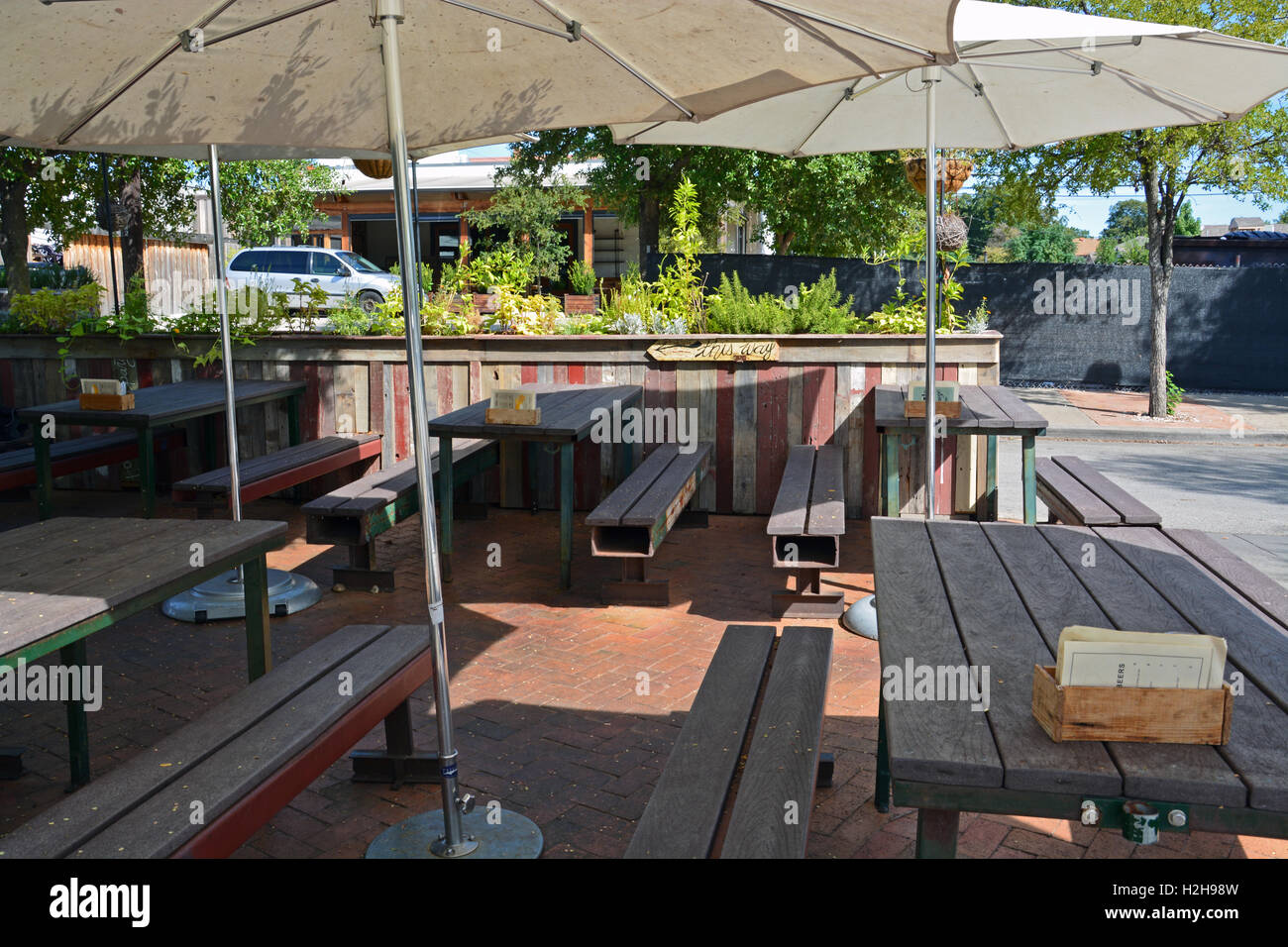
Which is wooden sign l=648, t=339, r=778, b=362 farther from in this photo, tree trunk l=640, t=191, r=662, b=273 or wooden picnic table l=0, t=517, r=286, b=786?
→ tree trunk l=640, t=191, r=662, b=273

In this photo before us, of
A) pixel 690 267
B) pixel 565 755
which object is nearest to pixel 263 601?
pixel 565 755

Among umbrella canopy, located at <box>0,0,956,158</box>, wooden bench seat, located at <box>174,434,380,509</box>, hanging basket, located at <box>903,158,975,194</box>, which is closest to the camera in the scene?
umbrella canopy, located at <box>0,0,956,158</box>

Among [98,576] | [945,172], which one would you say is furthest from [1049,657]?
[945,172]

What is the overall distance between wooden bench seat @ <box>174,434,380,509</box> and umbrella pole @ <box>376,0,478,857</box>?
293cm

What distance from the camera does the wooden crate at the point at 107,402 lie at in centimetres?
630

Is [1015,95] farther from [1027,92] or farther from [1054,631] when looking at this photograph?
[1054,631]

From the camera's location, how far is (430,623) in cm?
298

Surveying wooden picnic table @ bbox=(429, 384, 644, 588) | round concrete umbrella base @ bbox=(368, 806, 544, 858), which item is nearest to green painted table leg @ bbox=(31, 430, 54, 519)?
wooden picnic table @ bbox=(429, 384, 644, 588)

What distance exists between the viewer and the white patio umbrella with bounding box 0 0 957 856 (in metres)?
2.82

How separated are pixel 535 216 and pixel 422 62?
21959 mm

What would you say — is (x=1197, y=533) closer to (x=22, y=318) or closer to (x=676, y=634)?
(x=676, y=634)

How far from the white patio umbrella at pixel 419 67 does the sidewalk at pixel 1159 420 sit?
1078 centimetres

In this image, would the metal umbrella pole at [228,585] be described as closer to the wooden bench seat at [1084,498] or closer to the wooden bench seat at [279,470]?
the wooden bench seat at [279,470]
